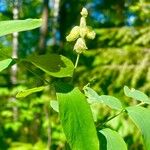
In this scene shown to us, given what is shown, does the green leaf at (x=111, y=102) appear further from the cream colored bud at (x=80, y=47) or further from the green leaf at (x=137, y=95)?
the cream colored bud at (x=80, y=47)

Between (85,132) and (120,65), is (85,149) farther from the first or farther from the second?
(120,65)

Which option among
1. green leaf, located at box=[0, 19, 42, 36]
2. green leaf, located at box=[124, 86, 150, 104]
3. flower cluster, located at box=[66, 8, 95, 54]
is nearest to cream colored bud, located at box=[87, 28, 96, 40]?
flower cluster, located at box=[66, 8, 95, 54]

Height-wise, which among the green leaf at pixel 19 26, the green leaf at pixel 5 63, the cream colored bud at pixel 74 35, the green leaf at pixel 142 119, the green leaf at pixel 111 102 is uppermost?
the green leaf at pixel 19 26

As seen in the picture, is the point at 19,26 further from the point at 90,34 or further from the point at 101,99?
the point at 101,99

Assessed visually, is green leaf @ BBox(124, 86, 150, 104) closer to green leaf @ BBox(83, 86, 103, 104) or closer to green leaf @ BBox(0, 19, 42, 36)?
green leaf @ BBox(83, 86, 103, 104)

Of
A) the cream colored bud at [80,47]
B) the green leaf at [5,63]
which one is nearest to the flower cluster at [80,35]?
the cream colored bud at [80,47]

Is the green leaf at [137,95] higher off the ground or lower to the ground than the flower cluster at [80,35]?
lower

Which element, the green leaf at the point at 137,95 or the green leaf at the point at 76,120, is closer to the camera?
the green leaf at the point at 76,120

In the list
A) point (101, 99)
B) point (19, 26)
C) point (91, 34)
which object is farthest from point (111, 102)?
point (19, 26)
